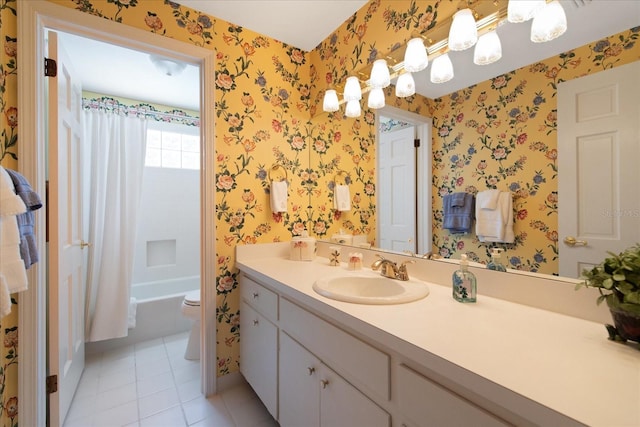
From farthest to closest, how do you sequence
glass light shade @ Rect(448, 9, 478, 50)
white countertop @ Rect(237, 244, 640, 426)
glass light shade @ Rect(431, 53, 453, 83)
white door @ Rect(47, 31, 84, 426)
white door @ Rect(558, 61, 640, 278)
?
white door @ Rect(47, 31, 84, 426) < glass light shade @ Rect(431, 53, 453, 83) < glass light shade @ Rect(448, 9, 478, 50) < white door @ Rect(558, 61, 640, 278) < white countertop @ Rect(237, 244, 640, 426)

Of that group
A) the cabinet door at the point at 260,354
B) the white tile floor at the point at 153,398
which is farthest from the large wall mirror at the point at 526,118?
the white tile floor at the point at 153,398

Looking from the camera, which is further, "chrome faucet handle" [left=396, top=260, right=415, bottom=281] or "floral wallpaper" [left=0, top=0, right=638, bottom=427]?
"chrome faucet handle" [left=396, top=260, right=415, bottom=281]

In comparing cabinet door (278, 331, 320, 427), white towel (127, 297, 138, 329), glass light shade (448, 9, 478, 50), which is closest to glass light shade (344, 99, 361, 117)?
glass light shade (448, 9, 478, 50)

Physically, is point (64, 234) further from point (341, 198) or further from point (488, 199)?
point (488, 199)

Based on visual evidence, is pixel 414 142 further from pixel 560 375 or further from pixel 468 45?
pixel 560 375

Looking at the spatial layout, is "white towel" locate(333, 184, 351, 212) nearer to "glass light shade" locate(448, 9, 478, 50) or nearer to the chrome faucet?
the chrome faucet

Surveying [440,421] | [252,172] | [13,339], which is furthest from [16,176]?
[440,421]

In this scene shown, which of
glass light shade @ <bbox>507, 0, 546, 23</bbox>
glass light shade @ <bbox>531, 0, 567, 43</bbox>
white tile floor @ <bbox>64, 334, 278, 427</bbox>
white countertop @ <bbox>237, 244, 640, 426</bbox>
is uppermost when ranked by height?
glass light shade @ <bbox>507, 0, 546, 23</bbox>

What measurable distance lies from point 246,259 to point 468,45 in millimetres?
1579

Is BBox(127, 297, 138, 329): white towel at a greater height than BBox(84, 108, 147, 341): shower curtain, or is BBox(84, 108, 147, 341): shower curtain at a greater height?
BBox(84, 108, 147, 341): shower curtain

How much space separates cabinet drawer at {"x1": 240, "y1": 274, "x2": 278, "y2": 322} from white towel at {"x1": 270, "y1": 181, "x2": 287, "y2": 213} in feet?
1.57

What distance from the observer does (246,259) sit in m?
1.78

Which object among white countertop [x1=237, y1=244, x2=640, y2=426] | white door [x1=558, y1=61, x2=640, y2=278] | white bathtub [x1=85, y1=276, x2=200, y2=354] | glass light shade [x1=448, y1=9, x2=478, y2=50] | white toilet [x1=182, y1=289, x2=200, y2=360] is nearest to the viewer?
white countertop [x1=237, y1=244, x2=640, y2=426]

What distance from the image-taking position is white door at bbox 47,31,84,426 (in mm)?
1333
